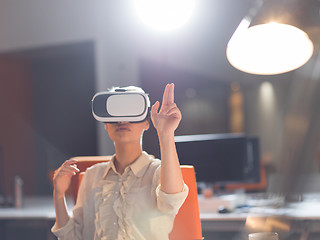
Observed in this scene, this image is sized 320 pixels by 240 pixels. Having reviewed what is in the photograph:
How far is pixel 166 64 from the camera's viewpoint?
436 cm

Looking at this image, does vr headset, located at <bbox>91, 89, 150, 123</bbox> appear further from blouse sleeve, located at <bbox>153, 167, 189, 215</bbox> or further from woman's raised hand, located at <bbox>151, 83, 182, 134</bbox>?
blouse sleeve, located at <bbox>153, 167, 189, 215</bbox>

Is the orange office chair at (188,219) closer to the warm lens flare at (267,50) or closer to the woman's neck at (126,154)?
the woman's neck at (126,154)

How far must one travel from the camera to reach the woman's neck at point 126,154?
129 centimetres

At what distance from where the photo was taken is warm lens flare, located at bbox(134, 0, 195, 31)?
3240 millimetres

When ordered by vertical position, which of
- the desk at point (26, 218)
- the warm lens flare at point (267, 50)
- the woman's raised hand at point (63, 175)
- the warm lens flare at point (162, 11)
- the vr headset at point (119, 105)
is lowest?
the desk at point (26, 218)

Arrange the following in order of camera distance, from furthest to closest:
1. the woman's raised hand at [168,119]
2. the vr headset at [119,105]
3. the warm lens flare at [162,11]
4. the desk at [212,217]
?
the warm lens flare at [162,11] → the desk at [212,217] → the vr headset at [119,105] → the woman's raised hand at [168,119]

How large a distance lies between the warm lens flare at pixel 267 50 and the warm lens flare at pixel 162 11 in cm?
199

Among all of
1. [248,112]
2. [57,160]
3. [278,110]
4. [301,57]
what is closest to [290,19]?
[301,57]

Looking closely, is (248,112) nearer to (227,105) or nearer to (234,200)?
(227,105)

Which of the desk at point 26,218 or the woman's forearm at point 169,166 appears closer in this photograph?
the woman's forearm at point 169,166

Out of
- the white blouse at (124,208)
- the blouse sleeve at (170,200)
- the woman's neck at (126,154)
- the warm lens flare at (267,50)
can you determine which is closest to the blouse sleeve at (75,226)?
the white blouse at (124,208)

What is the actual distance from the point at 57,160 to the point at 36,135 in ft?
1.21

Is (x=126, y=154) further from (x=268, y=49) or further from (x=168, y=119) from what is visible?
(x=268, y=49)

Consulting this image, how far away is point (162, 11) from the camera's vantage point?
3.33 meters
